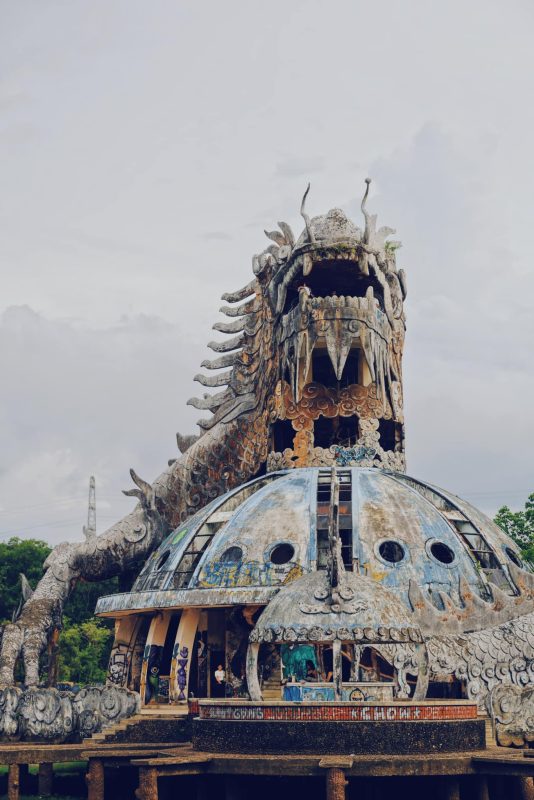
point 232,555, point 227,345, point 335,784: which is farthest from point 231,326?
point 335,784

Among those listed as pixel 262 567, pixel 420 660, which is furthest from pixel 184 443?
pixel 420 660

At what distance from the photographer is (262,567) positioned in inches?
1264

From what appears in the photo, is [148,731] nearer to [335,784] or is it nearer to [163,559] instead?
[163,559]

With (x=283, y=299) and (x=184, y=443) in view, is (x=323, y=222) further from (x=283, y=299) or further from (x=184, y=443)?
(x=184, y=443)

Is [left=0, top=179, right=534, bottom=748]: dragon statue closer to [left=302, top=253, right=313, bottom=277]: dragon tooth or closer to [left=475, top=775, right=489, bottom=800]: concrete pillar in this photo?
[left=302, top=253, right=313, bottom=277]: dragon tooth

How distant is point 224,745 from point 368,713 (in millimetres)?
3233

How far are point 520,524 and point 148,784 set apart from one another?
32.1 metres

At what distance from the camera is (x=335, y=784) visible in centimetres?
A: 2228

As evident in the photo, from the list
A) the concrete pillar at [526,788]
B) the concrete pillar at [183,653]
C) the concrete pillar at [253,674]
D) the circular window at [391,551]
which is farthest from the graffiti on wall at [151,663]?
the concrete pillar at [526,788]

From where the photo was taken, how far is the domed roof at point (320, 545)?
3175 cm

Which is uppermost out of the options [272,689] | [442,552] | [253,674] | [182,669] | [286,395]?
[286,395]

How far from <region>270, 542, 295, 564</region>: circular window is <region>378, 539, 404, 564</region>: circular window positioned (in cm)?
254

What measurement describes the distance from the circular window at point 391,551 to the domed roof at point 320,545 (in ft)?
0.09

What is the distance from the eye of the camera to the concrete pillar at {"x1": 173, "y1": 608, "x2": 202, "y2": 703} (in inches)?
1276
